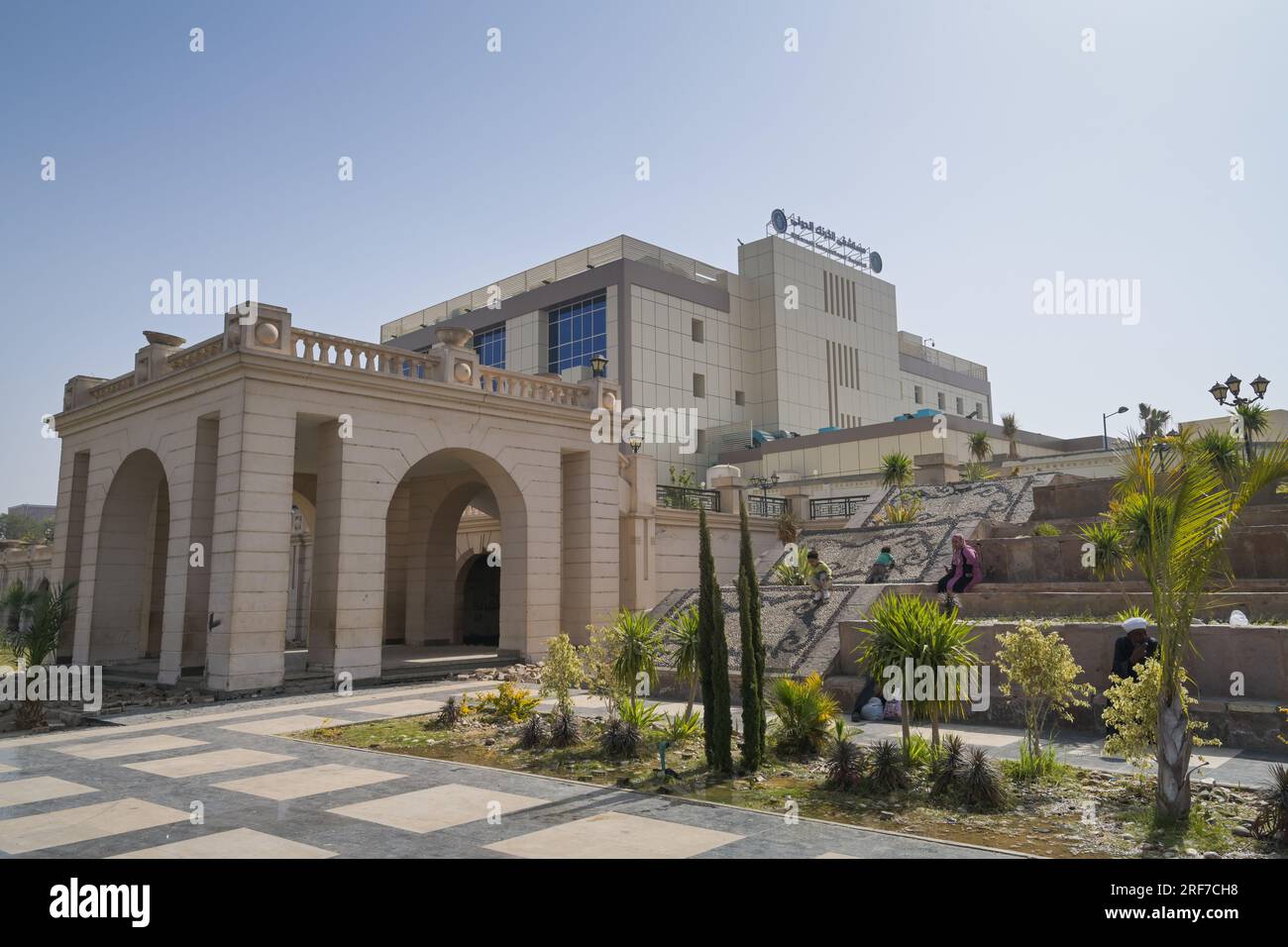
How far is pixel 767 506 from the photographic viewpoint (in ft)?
108

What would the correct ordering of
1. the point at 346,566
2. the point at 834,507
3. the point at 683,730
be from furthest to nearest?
the point at 834,507
the point at 346,566
the point at 683,730

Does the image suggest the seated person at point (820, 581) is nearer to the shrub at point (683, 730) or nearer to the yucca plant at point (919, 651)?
the shrub at point (683, 730)

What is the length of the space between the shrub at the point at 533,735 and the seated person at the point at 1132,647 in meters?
7.03

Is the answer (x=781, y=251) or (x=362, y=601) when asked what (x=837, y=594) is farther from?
(x=781, y=251)

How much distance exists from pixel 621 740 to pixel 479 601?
20.7 metres

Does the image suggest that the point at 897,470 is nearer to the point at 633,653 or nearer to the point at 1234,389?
the point at 1234,389

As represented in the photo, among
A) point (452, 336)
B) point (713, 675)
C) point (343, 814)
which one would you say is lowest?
point (343, 814)

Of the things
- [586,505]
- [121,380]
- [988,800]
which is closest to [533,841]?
[988,800]

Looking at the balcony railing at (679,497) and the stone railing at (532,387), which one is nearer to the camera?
the stone railing at (532,387)

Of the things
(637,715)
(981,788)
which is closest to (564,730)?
(637,715)

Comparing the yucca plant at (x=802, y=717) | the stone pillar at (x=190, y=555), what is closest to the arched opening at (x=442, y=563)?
the stone pillar at (x=190, y=555)

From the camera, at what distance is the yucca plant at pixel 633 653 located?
36.3ft

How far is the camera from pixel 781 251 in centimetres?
5825
